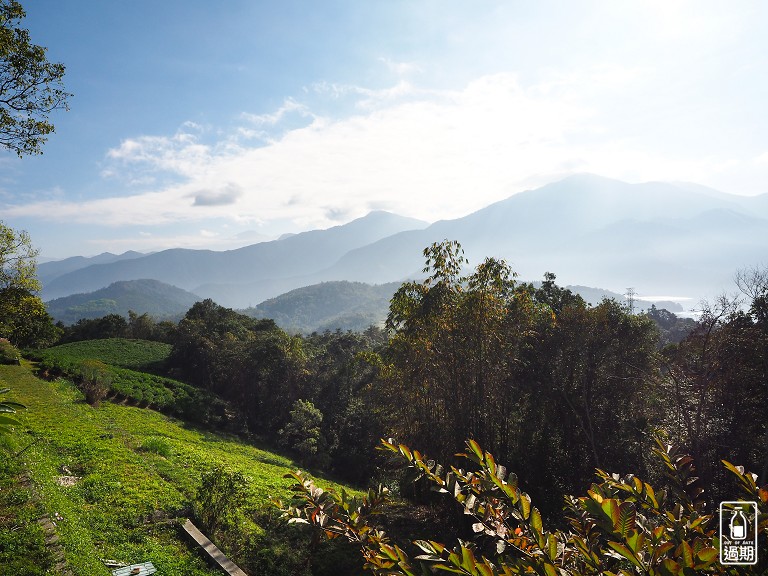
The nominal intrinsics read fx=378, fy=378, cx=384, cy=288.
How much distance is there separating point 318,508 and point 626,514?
5.09 ft

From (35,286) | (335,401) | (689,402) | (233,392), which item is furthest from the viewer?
(233,392)

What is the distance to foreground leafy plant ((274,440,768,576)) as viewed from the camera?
1493mm

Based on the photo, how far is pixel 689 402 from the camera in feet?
41.1

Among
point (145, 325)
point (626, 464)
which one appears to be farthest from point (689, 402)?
point (145, 325)

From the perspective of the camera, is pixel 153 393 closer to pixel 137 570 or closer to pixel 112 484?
pixel 112 484

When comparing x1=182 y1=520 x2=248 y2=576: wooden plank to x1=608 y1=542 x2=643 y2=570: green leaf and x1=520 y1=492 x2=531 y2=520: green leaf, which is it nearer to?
x1=520 y1=492 x2=531 y2=520: green leaf

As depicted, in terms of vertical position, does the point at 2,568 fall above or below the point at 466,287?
below

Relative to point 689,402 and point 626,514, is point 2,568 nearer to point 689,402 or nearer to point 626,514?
point 626,514

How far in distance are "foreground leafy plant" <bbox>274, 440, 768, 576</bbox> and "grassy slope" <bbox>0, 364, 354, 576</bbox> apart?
644 cm

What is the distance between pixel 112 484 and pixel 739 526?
11.7 m

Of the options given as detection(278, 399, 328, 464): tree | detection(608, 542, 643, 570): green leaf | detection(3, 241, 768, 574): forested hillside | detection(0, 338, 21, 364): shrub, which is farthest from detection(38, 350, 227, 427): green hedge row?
detection(608, 542, 643, 570): green leaf

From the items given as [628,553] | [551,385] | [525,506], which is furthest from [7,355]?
[628,553]

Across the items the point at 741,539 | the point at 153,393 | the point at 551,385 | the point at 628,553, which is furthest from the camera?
the point at 153,393

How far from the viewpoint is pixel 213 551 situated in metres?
7.24
